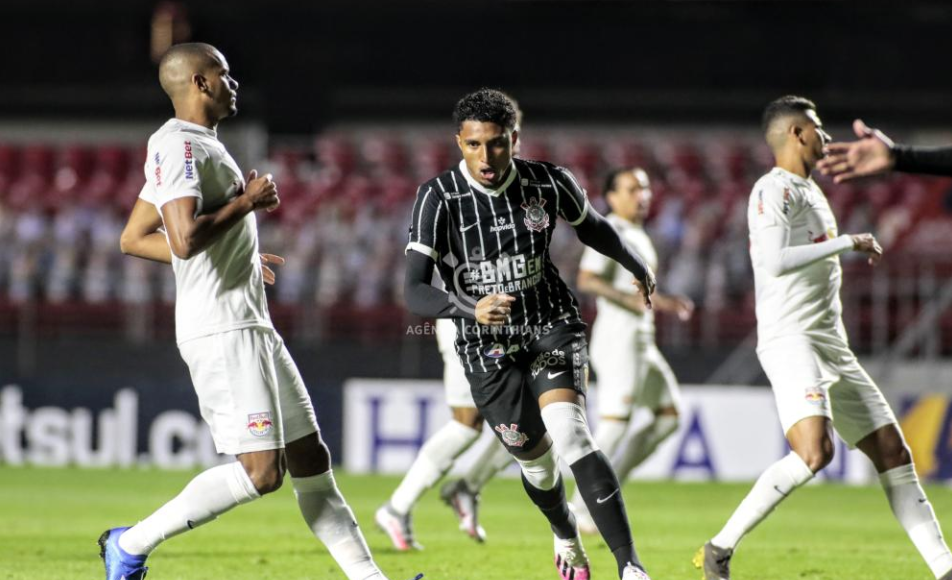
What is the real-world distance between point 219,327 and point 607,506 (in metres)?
1.79

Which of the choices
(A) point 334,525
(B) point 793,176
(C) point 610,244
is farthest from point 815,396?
(A) point 334,525

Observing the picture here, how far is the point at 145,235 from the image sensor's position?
600 cm

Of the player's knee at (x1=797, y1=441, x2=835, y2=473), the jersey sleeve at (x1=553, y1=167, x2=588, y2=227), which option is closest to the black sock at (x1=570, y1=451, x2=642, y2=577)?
the jersey sleeve at (x1=553, y1=167, x2=588, y2=227)

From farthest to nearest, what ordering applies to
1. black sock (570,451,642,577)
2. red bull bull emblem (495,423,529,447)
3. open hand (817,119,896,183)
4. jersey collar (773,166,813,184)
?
jersey collar (773,166,813,184) < red bull bull emblem (495,423,529,447) < black sock (570,451,642,577) < open hand (817,119,896,183)

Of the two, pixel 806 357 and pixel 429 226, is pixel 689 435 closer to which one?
pixel 806 357

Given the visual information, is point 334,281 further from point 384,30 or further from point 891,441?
point 891,441

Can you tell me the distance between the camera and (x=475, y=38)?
83.5ft

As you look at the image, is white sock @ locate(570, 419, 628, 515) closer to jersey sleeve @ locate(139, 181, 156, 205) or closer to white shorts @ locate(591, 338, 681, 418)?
white shorts @ locate(591, 338, 681, 418)

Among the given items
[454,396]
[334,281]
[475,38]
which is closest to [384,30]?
[475,38]

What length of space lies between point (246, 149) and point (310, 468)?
648 inches

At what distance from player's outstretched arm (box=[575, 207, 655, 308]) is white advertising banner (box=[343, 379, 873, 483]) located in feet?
27.0

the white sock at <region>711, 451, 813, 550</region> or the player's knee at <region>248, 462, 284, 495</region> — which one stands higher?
the player's knee at <region>248, 462, 284, 495</region>

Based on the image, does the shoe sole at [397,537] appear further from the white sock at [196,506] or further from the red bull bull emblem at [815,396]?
the white sock at [196,506]

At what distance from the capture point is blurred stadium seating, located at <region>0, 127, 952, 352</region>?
16.8 m
